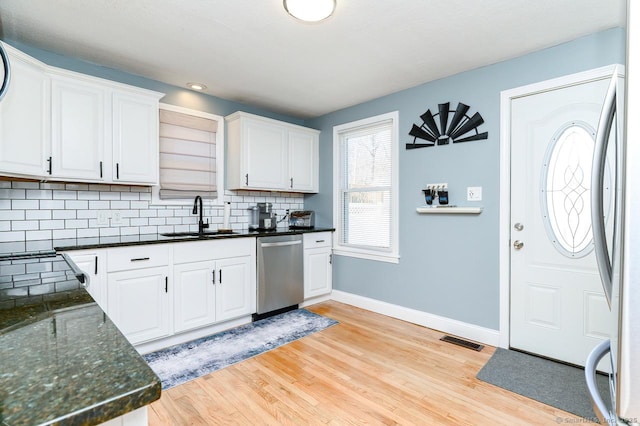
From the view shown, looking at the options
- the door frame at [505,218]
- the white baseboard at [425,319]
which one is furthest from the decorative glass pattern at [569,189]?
the white baseboard at [425,319]

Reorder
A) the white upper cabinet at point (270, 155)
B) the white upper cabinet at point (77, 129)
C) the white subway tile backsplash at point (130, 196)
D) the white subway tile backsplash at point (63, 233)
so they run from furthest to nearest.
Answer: the white upper cabinet at point (270, 155)
the white subway tile backsplash at point (130, 196)
the white subway tile backsplash at point (63, 233)
the white upper cabinet at point (77, 129)

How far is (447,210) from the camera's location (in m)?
3.08

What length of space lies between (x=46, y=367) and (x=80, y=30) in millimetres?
2687

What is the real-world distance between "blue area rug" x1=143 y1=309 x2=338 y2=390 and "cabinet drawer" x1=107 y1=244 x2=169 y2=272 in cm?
76

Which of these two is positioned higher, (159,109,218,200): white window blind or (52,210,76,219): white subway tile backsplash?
(159,109,218,200): white window blind

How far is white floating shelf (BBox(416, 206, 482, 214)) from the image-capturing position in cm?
293

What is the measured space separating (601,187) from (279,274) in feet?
10.0

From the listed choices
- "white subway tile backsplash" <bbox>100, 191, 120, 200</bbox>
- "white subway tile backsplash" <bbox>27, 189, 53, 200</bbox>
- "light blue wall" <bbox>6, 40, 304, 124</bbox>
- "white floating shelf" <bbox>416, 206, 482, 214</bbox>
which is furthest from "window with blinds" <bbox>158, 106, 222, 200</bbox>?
"white floating shelf" <bbox>416, 206, 482, 214</bbox>

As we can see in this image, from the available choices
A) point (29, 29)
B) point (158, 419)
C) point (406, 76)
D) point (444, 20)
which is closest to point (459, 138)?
point (406, 76)

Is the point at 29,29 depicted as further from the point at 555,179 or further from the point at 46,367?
the point at 555,179

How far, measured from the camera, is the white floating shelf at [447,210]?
9.61ft

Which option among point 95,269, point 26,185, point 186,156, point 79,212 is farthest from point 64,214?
point 186,156

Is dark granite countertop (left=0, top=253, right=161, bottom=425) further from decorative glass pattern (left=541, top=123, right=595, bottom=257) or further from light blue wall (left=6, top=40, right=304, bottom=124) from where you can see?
decorative glass pattern (left=541, top=123, right=595, bottom=257)

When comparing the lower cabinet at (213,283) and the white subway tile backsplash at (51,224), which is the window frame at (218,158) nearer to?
the lower cabinet at (213,283)
